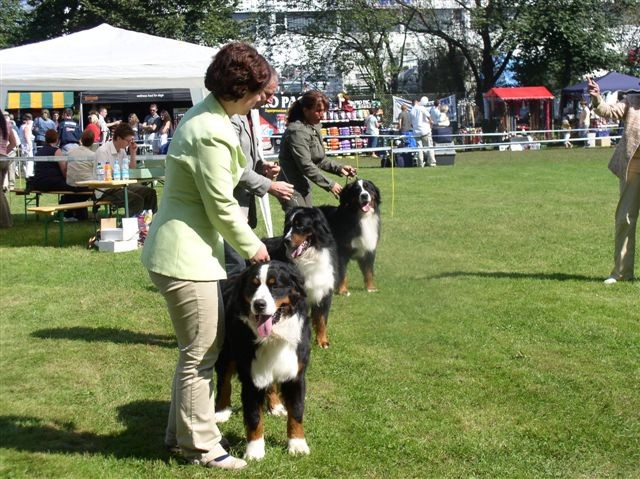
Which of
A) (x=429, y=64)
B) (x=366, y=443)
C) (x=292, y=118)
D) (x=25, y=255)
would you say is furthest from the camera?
(x=429, y=64)

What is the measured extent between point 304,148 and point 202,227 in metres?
3.52

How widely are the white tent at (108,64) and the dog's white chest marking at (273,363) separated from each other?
9.26 meters

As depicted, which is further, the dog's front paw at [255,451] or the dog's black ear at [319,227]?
the dog's black ear at [319,227]

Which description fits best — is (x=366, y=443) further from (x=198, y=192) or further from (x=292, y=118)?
(x=292, y=118)

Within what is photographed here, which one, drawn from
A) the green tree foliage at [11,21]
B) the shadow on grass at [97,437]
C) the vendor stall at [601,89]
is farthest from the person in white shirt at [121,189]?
the green tree foliage at [11,21]

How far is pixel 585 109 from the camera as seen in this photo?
3341cm

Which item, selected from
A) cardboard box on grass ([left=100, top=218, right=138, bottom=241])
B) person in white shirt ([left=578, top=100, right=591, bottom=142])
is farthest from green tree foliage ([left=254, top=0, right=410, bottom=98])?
cardboard box on grass ([left=100, top=218, right=138, bottom=241])

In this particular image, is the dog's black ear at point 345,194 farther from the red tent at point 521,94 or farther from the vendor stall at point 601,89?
the red tent at point 521,94

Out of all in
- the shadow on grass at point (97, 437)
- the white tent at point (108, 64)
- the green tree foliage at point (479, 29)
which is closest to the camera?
the shadow on grass at point (97, 437)

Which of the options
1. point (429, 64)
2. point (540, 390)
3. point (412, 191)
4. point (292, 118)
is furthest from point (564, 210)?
point (429, 64)

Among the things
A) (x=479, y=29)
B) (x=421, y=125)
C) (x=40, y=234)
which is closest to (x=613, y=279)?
(x=40, y=234)

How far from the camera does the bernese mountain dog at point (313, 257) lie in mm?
6445

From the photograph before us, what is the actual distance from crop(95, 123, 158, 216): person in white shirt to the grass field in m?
1.58

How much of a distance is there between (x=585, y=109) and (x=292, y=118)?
93.6 feet
